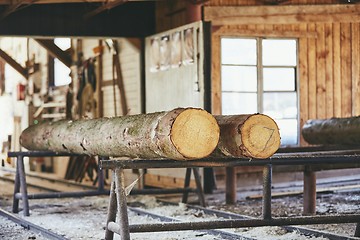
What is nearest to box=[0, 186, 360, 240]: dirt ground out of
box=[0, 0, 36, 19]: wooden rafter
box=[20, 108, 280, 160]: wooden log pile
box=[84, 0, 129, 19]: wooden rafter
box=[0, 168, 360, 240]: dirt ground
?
box=[0, 168, 360, 240]: dirt ground

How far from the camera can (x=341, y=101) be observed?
440 inches

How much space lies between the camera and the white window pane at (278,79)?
10.6m

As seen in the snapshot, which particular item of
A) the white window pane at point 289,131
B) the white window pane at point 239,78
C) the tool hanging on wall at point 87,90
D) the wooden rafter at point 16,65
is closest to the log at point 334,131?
the white window pane at point 289,131

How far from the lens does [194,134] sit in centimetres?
505

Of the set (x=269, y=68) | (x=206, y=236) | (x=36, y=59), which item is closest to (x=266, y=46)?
(x=269, y=68)

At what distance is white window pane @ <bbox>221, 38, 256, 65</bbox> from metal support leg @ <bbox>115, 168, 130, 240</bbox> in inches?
210

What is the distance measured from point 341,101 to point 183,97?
2671 millimetres

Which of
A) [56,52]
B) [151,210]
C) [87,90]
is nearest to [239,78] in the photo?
[151,210]

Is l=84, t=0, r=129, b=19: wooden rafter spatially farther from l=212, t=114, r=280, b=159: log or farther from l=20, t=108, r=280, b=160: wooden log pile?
l=212, t=114, r=280, b=159: log

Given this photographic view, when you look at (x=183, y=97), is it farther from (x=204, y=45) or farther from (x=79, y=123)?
(x=79, y=123)

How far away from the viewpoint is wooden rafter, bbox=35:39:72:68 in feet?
43.9

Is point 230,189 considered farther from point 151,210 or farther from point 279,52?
point 279,52

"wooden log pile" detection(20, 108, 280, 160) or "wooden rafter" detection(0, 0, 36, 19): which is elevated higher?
"wooden rafter" detection(0, 0, 36, 19)

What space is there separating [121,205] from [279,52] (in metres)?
6.11
